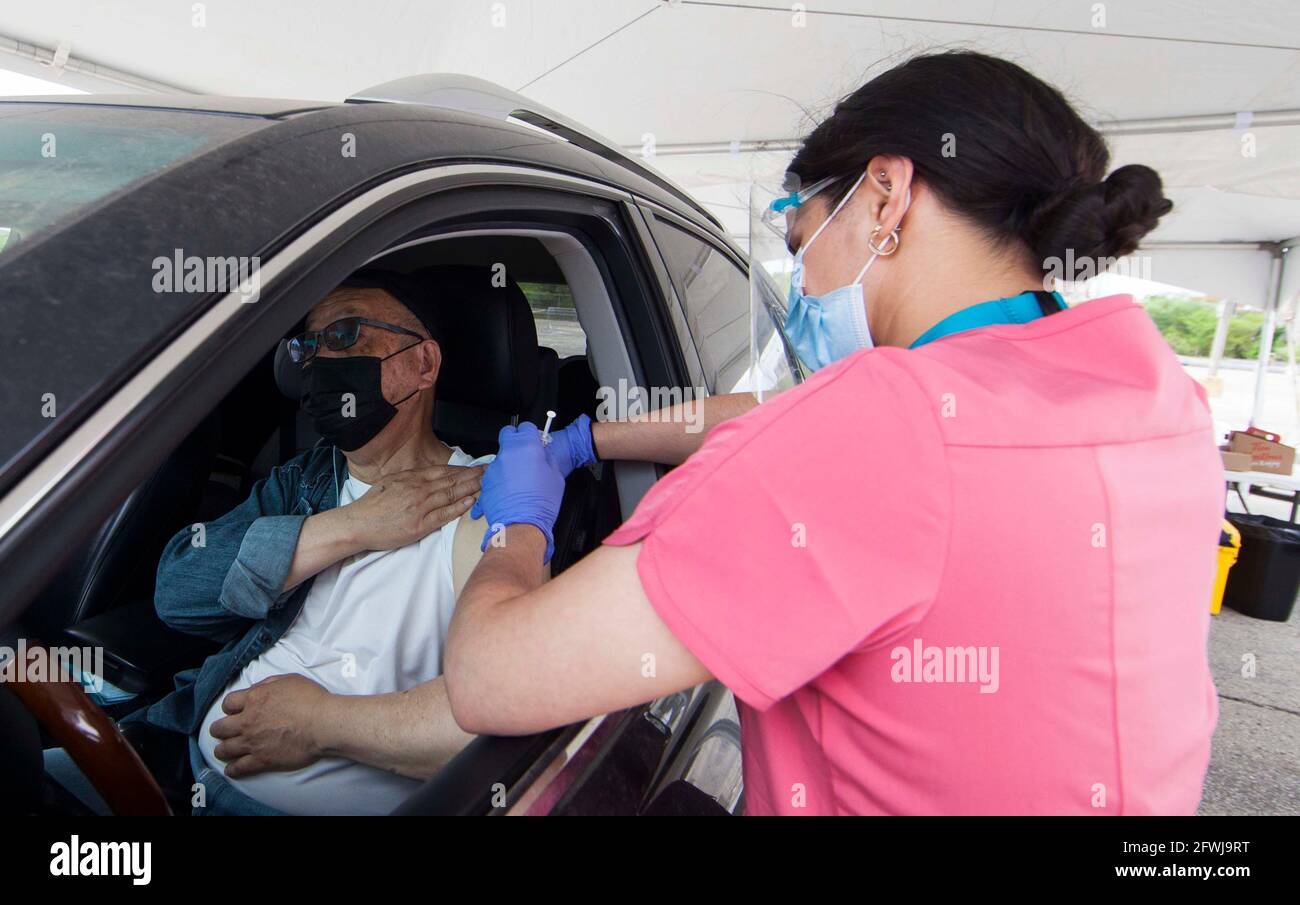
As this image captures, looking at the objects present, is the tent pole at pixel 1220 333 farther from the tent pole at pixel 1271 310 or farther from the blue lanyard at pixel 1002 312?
the blue lanyard at pixel 1002 312

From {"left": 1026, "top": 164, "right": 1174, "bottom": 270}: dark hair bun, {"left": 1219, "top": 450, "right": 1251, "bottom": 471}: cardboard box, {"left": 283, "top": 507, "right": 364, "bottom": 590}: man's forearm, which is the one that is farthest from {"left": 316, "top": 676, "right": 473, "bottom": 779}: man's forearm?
{"left": 1219, "top": 450, "right": 1251, "bottom": 471}: cardboard box

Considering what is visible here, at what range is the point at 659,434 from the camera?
166 cm

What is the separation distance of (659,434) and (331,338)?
730 millimetres

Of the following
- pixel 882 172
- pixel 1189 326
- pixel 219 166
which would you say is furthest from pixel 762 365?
pixel 1189 326

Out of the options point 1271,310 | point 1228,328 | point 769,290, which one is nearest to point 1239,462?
point 1271,310

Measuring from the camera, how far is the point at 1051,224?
0.99 metres

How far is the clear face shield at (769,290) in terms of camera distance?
154 centimetres

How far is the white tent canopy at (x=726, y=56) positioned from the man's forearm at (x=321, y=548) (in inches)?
113

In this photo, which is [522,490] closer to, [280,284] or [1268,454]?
[280,284]

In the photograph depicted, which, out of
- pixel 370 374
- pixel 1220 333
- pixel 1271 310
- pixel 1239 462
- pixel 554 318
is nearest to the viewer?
pixel 370 374

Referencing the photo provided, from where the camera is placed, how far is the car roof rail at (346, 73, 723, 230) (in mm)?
1330

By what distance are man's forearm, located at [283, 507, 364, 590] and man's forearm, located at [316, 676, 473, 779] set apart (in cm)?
27
